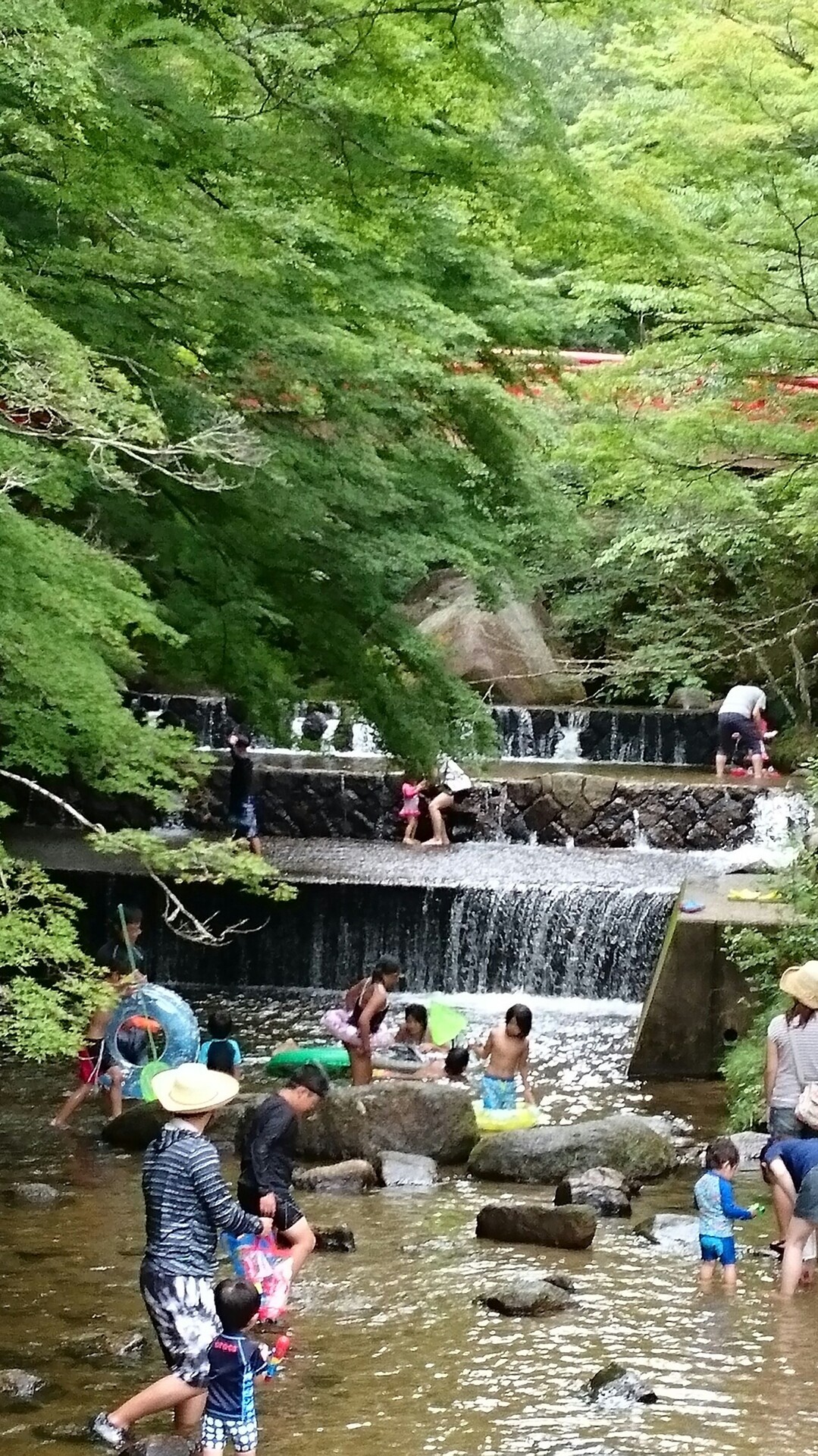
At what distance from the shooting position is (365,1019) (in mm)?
11500

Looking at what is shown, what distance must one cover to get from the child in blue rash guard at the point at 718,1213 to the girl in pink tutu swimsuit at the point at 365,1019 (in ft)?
13.6

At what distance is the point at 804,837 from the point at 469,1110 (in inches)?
197

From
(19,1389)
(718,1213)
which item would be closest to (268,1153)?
(19,1389)

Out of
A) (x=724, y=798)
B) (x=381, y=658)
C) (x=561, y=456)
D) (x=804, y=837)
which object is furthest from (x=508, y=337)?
(x=724, y=798)

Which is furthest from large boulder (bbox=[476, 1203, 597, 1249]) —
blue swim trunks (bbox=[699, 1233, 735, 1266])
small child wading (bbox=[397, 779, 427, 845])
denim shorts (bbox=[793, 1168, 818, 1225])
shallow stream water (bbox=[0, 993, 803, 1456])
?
small child wading (bbox=[397, 779, 427, 845])

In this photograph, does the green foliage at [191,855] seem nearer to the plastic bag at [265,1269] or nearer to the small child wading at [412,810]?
the plastic bag at [265,1269]

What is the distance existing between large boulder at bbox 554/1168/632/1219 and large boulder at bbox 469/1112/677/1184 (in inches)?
8.1

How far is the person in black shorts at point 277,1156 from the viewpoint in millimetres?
6488

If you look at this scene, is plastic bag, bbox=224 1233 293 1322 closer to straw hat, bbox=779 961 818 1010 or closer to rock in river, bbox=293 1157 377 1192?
straw hat, bbox=779 961 818 1010

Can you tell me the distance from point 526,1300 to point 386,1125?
3.18 m

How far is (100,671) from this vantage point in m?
7.49

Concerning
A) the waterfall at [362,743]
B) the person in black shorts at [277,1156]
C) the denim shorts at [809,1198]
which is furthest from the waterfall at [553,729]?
the person in black shorts at [277,1156]

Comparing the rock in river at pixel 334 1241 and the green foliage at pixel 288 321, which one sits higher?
the green foliage at pixel 288 321

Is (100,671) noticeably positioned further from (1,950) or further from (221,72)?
(221,72)
